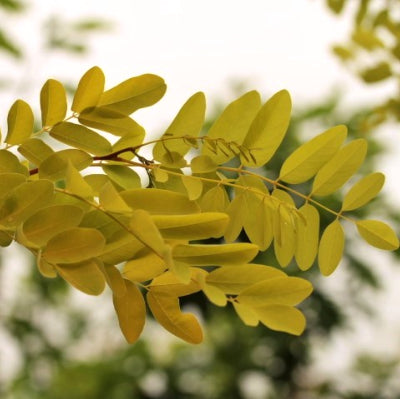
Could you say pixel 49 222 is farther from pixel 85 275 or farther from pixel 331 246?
pixel 331 246

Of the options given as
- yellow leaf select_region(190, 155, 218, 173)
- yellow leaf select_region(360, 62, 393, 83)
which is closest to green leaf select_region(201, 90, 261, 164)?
yellow leaf select_region(190, 155, 218, 173)

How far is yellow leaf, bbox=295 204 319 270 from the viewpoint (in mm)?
343

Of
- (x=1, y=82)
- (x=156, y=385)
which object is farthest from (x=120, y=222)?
(x=156, y=385)

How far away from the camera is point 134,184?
334 millimetres

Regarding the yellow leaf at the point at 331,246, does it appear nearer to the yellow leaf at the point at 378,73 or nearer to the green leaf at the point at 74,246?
the green leaf at the point at 74,246

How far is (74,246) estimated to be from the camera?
0.96 ft

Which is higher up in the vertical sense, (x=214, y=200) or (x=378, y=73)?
(x=214, y=200)

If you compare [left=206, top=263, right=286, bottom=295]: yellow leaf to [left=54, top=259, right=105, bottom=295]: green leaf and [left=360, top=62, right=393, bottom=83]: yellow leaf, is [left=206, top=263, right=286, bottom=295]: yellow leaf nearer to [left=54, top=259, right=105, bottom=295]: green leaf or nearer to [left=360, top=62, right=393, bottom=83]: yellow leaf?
[left=54, top=259, right=105, bottom=295]: green leaf

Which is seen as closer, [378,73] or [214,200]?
[214,200]

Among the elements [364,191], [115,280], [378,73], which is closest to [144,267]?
[115,280]

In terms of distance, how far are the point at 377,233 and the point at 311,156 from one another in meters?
0.04

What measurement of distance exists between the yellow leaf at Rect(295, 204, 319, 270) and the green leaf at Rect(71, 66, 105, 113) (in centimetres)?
10

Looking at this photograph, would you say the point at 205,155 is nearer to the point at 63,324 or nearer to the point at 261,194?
the point at 261,194

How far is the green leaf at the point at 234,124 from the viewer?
0.34m
